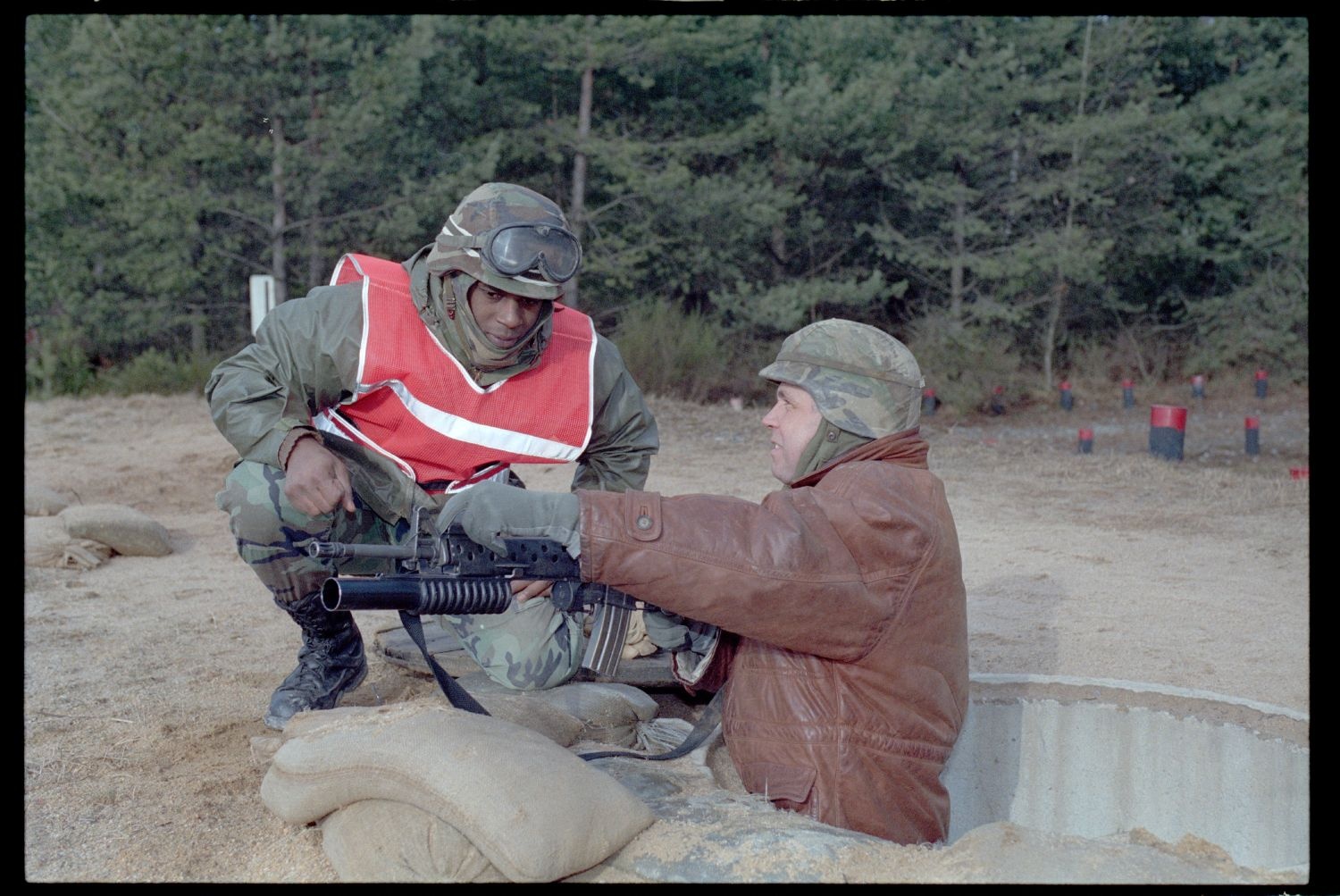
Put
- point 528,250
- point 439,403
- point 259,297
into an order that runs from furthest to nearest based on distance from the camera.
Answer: point 259,297 → point 439,403 → point 528,250

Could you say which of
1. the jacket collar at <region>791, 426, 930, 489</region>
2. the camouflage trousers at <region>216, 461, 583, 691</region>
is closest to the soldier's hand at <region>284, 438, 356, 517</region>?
the camouflage trousers at <region>216, 461, 583, 691</region>

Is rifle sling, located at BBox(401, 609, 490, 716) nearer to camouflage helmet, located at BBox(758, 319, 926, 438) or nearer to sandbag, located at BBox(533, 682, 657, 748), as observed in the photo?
sandbag, located at BBox(533, 682, 657, 748)

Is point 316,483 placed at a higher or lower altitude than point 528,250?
lower

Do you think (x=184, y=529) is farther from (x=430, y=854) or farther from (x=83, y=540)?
(x=430, y=854)

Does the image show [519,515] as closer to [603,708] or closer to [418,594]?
[418,594]

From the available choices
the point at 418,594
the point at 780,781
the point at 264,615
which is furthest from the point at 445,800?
the point at 264,615

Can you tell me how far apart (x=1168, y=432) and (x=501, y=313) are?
9.03 metres

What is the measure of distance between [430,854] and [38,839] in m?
1.25

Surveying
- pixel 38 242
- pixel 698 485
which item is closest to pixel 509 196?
pixel 698 485

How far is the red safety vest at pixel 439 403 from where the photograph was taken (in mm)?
3795

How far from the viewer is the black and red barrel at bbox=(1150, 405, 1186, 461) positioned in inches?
438

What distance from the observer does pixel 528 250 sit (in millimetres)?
3590

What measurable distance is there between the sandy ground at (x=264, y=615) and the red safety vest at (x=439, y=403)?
1005 mm

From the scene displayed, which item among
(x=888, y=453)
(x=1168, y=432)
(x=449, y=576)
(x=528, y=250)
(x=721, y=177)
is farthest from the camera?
(x=721, y=177)
